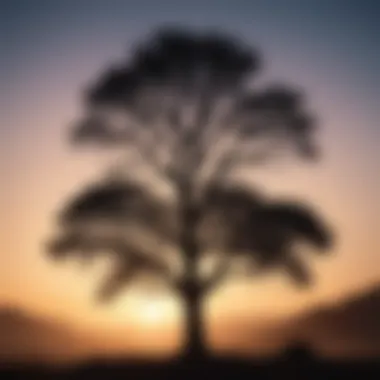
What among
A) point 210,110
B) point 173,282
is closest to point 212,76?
point 210,110

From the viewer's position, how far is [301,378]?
3291 mm

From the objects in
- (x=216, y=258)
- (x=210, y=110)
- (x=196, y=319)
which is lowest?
(x=196, y=319)

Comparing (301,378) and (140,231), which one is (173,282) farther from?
(301,378)

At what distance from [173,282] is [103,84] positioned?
960mm

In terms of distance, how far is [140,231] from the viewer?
356 centimetres

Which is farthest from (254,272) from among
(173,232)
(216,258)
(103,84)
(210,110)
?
(103,84)

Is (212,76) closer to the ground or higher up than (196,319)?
higher up

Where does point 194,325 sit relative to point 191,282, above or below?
below

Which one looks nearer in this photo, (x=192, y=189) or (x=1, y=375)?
(x=1, y=375)

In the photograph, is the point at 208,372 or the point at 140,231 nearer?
the point at 208,372

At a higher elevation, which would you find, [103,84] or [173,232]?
[103,84]

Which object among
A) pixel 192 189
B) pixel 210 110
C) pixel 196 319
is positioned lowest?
pixel 196 319

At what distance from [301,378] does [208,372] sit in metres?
0.40

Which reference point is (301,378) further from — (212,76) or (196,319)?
(212,76)
